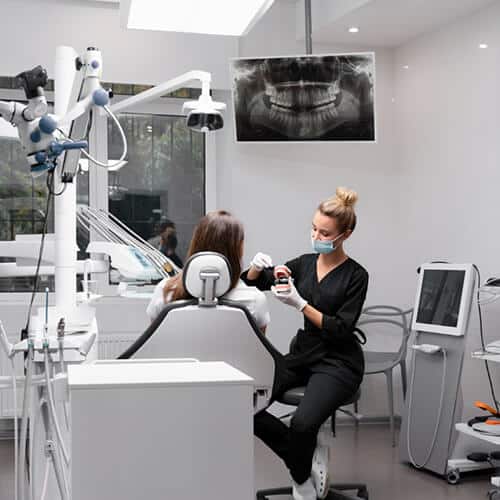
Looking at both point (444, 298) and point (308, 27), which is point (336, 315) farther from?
point (308, 27)

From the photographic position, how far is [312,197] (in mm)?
5453

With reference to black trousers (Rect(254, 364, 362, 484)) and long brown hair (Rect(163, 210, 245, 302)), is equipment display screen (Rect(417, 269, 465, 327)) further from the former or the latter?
long brown hair (Rect(163, 210, 245, 302))

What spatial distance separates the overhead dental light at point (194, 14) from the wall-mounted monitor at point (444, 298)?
213cm

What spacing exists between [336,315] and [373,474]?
47.5 inches

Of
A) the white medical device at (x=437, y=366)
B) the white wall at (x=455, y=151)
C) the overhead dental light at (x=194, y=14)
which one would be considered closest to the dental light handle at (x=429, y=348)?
the white medical device at (x=437, y=366)

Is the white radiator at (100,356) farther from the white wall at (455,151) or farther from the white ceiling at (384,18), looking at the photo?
the white ceiling at (384,18)

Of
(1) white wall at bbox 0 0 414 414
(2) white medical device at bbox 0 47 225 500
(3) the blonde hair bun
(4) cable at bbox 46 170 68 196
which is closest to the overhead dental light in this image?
(2) white medical device at bbox 0 47 225 500

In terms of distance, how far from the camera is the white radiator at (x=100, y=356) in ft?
16.3

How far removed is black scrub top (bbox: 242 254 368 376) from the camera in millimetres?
3525

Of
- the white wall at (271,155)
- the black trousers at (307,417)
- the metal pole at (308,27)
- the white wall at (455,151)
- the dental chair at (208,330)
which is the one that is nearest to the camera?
the dental chair at (208,330)

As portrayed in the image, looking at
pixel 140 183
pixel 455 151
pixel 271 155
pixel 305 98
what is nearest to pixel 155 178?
pixel 140 183

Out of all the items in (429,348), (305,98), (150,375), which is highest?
(305,98)

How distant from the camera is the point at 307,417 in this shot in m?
3.40

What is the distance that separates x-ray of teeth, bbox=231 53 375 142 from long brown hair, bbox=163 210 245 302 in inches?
68.0
